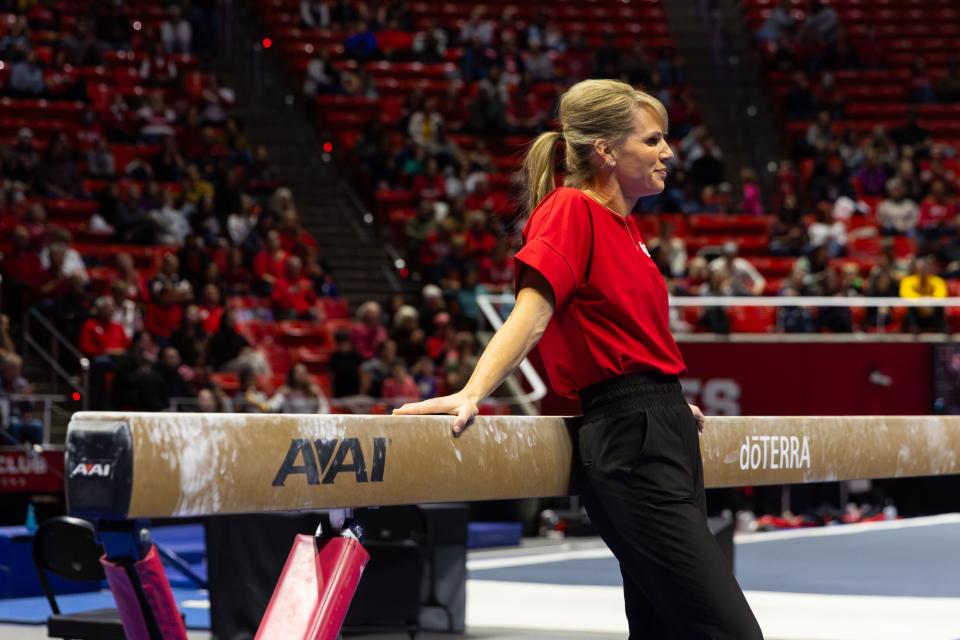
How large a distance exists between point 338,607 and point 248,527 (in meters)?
3.96

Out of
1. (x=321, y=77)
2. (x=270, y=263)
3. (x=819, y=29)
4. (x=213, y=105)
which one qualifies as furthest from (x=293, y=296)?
(x=819, y=29)

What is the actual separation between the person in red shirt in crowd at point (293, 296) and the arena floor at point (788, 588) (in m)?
3.37

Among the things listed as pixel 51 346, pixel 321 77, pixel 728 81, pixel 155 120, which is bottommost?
pixel 51 346

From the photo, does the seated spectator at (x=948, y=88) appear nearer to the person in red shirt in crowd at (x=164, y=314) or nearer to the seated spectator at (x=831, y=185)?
the seated spectator at (x=831, y=185)

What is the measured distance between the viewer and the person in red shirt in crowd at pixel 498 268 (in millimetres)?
14062

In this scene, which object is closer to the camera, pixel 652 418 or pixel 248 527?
pixel 652 418

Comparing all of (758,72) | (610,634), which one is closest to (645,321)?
(610,634)

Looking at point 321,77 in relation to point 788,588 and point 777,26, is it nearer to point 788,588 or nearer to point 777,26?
point 777,26

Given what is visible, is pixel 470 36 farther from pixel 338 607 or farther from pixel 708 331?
pixel 338 607

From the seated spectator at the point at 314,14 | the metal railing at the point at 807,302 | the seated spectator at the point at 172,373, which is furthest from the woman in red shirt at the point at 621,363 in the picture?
the seated spectator at the point at 314,14

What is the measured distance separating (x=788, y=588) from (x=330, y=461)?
5597 mm

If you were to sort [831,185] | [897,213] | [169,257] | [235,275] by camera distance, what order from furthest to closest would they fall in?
[831,185] → [897,213] → [235,275] → [169,257]

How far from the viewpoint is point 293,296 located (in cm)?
1311

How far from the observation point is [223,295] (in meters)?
12.4
